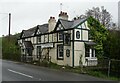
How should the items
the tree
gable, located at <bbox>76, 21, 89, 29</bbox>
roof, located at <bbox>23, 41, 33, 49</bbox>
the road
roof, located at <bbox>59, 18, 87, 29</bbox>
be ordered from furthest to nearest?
the tree → roof, located at <bbox>23, 41, 33, 49</bbox> → roof, located at <bbox>59, 18, 87, 29</bbox> → gable, located at <bbox>76, 21, 89, 29</bbox> → the road

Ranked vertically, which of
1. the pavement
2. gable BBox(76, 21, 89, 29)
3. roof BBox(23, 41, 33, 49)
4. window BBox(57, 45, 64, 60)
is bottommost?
the pavement

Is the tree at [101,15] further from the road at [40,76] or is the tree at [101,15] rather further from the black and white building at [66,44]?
the road at [40,76]

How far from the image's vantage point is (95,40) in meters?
31.9

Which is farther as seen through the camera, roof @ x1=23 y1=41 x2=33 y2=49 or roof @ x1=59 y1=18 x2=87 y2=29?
roof @ x1=23 y1=41 x2=33 y2=49

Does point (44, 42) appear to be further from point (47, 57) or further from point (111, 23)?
point (111, 23)

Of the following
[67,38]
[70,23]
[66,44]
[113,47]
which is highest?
[70,23]

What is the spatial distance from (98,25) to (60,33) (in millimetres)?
5311

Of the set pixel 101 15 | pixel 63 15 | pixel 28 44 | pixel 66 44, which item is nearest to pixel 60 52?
pixel 66 44

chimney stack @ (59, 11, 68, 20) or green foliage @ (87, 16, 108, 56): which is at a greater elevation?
chimney stack @ (59, 11, 68, 20)

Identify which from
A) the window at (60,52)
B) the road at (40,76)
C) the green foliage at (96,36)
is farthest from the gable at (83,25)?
the road at (40,76)

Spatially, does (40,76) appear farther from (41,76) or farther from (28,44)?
(28,44)

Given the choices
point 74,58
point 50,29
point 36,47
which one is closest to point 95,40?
point 74,58

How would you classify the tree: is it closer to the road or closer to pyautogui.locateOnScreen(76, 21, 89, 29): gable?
pyautogui.locateOnScreen(76, 21, 89, 29): gable

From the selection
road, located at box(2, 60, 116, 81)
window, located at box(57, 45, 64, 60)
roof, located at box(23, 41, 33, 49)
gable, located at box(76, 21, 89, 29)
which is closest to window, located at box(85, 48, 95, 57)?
gable, located at box(76, 21, 89, 29)
